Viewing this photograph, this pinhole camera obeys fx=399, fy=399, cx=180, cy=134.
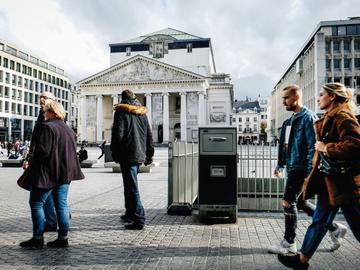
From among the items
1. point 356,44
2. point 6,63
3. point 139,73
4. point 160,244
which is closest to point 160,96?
point 139,73

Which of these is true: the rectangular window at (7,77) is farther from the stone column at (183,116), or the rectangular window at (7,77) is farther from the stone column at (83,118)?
the stone column at (183,116)

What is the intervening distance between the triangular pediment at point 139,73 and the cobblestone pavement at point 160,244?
63.4m

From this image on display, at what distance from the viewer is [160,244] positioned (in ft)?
17.0

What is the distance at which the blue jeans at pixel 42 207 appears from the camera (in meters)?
4.93

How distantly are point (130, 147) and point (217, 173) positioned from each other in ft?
4.86

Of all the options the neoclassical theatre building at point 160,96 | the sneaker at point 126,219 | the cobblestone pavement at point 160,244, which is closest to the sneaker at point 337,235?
the cobblestone pavement at point 160,244

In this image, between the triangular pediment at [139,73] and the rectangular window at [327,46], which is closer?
the rectangular window at [327,46]

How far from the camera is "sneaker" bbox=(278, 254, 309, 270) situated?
3.87 m

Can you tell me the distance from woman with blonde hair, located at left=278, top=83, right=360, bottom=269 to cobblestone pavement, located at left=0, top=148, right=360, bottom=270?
73 cm

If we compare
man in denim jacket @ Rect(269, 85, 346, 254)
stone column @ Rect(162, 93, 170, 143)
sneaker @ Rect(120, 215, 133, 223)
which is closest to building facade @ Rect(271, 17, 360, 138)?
stone column @ Rect(162, 93, 170, 143)

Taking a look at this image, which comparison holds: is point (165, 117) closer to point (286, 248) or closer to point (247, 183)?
point (247, 183)

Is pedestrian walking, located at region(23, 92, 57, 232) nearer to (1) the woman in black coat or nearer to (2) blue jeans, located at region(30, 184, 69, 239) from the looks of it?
(1) the woman in black coat

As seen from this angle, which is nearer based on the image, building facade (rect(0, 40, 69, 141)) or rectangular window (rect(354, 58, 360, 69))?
rectangular window (rect(354, 58, 360, 69))

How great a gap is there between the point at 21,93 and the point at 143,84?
2394 cm
